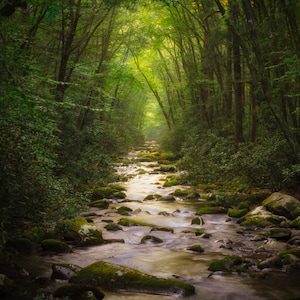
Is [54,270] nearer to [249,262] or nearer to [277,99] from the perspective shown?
[249,262]

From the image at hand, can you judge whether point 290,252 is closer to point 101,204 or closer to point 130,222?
point 130,222

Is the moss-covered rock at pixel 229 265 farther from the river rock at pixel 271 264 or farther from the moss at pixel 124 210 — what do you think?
the moss at pixel 124 210

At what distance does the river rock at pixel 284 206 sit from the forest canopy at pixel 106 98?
2.34 feet

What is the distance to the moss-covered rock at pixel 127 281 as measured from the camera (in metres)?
5.73

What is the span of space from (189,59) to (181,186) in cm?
1099

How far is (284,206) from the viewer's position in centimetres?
1055

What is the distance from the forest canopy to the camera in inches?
265

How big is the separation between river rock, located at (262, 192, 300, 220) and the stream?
4.38 ft

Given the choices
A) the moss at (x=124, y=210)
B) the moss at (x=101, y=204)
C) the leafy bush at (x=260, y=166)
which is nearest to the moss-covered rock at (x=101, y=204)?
the moss at (x=101, y=204)

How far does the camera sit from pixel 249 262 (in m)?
7.14

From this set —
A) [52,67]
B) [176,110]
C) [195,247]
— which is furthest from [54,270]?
[176,110]

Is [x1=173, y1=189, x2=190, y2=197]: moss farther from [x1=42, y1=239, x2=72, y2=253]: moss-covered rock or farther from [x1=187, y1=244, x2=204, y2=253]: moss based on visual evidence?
[x1=42, y1=239, x2=72, y2=253]: moss-covered rock

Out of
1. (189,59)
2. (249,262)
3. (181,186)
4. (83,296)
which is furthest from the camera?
(189,59)

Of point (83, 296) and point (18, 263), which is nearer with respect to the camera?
point (83, 296)
